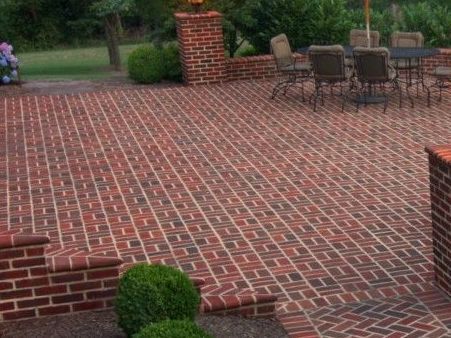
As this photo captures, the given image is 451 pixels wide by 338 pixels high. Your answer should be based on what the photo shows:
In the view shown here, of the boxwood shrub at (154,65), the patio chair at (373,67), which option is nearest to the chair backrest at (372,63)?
the patio chair at (373,67)

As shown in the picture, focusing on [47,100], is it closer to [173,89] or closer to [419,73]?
[173,89]

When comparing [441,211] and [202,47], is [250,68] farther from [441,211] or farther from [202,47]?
[441,211]

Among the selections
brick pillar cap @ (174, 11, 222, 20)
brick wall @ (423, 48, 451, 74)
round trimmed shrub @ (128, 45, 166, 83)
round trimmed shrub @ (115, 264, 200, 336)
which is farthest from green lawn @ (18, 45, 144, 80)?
round trimmed shrub @ (115, 264, 200, 336)

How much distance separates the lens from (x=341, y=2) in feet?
52.2

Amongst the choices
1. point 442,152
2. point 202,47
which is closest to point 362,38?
point 202,47

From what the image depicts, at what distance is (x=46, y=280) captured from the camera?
5.48 meters

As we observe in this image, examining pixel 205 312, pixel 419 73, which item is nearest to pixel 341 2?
pixel 419 73

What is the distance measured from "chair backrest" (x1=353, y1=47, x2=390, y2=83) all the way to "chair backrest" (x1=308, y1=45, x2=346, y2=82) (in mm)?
195

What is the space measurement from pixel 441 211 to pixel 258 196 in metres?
2.51

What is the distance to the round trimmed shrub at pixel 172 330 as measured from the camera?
14.7 feet

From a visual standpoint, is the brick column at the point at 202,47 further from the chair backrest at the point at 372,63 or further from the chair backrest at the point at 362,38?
the chair backrest at the point at 372,63

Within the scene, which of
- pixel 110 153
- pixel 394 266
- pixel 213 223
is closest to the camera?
pixel 394 266

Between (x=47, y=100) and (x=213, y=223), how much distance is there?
6.85m

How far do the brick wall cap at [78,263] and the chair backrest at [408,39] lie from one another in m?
8.70
